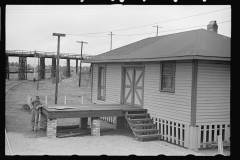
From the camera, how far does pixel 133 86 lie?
48.1ft

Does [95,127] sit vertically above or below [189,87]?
below

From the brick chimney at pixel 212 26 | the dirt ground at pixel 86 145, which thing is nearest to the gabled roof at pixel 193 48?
the brick chimney at pixel 212 26

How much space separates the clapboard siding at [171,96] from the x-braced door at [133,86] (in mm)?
658

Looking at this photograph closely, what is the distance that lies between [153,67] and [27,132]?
6.24 m

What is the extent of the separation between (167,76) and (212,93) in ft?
6.57

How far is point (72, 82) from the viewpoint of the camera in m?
51.4

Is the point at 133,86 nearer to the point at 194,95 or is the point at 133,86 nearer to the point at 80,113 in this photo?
the point at 80,113

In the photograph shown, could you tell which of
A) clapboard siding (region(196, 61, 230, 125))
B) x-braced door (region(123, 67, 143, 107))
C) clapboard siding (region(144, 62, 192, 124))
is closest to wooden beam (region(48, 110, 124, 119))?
x-braced door (region(123, 67, 143, 107))

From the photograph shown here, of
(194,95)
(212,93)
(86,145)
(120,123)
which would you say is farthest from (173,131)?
(120,123)

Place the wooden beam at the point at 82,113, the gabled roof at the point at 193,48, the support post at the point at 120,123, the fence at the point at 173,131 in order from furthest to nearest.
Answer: the support post at the point at 120,123 → the wooden beam at the point at 82,113 → the fence at the point at 173,131 → the gabled roof at the point at 193,48

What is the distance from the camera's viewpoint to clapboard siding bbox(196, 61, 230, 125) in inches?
431

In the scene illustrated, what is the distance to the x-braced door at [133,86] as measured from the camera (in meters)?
14.2

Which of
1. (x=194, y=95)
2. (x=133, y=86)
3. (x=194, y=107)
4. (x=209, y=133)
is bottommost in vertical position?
(x=209, y=133)

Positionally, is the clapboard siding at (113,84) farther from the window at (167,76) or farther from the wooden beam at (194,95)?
the wooden beam at (194,95)
